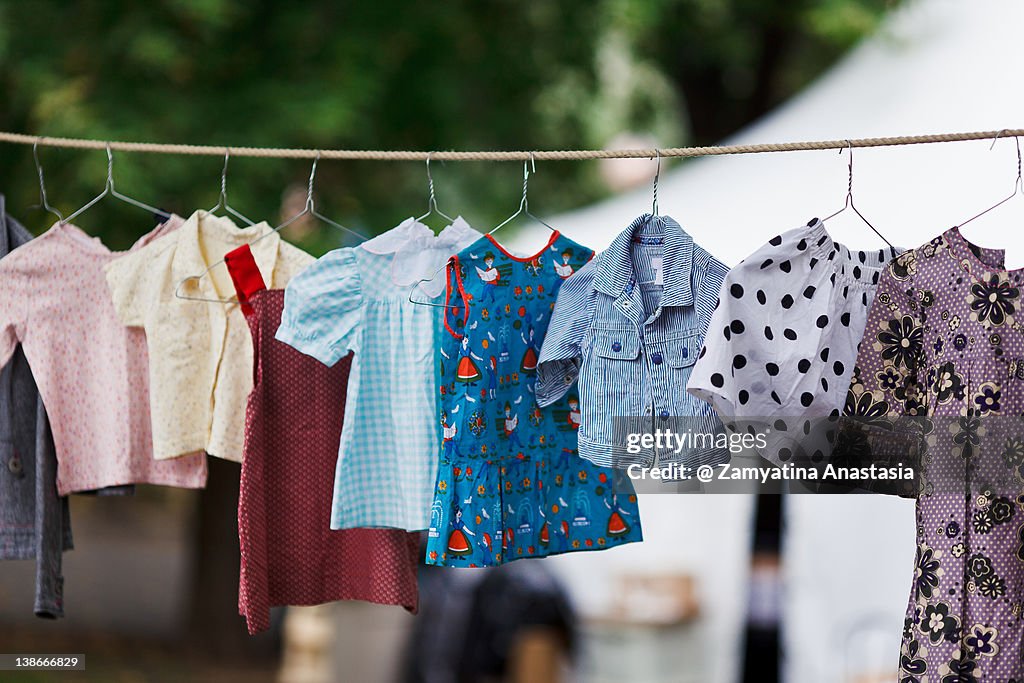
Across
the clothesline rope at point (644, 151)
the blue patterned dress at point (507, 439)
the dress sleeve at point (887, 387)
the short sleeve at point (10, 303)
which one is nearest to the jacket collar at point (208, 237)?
the clothesline rope at point (644, 151)

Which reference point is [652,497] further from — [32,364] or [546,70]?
[32,364]

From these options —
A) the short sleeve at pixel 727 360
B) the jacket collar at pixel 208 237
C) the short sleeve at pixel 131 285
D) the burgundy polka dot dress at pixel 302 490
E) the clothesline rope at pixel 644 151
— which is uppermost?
the clothesline rope at pixel 644 151

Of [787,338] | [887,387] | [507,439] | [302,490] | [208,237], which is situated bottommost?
[302,490]

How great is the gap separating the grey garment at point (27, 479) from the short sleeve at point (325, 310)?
758 millimetres

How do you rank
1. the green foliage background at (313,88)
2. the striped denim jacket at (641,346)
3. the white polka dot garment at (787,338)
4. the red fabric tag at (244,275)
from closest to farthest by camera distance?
1. the white polka dot garment at (787,338)
2. the striped denim jacket at (641,346)
3. the red fabric tag at (244,275)
4. the green foliage background at (313,88)

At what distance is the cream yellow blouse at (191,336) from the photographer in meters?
2.85

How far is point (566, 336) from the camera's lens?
264 cm

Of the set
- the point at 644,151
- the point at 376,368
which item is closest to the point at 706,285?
the point at 644,151

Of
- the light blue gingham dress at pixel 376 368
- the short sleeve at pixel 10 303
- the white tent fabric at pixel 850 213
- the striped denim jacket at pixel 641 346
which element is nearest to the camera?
the striped denim jacket at pixel 641 346

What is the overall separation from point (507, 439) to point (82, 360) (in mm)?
1150

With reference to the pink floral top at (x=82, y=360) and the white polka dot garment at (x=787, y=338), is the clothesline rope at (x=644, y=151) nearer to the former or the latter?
the white polka dot garment at (x=787, y=338)

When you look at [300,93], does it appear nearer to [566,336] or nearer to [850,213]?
[850,213]

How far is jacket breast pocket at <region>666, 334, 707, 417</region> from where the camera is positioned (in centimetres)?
257

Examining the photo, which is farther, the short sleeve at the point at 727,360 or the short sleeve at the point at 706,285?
the short sleeve at the point at 706,285
